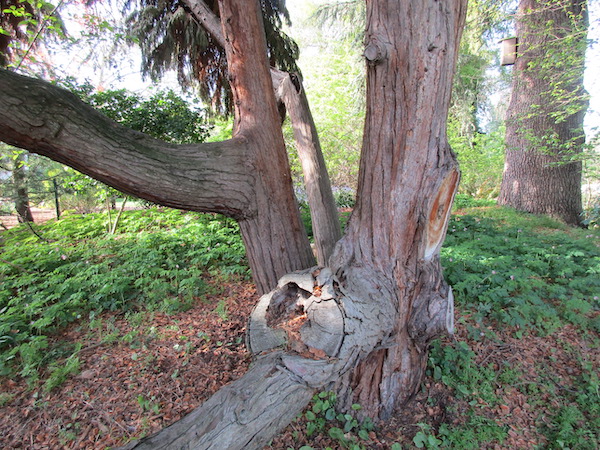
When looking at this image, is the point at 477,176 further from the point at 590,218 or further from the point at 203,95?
the point at 203,95

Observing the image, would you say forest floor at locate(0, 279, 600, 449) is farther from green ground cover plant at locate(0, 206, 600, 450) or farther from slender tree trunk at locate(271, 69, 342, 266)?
slender tree trunk at locate(271, 69, 342, 266)

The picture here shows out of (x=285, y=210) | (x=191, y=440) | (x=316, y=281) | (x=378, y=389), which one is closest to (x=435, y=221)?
(x=316, y=281)

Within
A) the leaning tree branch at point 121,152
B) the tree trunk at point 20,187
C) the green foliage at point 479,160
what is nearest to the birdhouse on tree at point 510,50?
the green foliage at point 479,160

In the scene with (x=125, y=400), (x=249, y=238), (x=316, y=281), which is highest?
(x=249, y=238)

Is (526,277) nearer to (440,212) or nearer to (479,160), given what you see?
(440,212)

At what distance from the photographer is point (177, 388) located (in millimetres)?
2416

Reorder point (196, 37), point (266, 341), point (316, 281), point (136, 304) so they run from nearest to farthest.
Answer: point (266, 341), point (316, 281), point (136, 304), point (196, 37)

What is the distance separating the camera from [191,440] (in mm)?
1276

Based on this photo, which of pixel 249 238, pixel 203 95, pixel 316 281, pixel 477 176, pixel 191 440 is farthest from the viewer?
pixel 477 176

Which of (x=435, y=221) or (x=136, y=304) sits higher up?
(x=435, y=221)

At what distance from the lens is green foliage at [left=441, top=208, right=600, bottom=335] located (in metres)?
3.10

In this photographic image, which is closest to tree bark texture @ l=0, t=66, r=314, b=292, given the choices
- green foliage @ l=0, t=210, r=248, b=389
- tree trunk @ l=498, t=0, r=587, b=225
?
green foliage @ l=0, t=210, r=248, b=389

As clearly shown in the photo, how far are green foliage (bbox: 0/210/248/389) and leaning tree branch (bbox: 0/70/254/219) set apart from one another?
5.76 ft

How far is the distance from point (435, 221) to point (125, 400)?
2552mm
